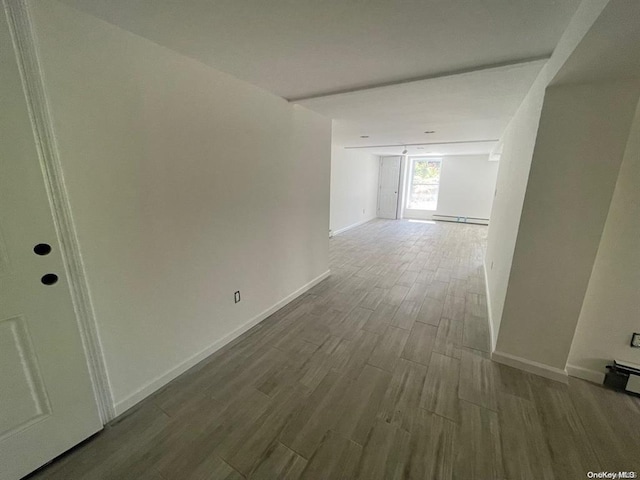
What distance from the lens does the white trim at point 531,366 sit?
6.20ft

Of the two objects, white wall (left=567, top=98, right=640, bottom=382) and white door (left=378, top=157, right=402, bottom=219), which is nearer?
white wall (left=567, top=98, right=640, bottom=382)

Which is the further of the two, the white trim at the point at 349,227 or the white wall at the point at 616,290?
the white trim at the point at 349,227

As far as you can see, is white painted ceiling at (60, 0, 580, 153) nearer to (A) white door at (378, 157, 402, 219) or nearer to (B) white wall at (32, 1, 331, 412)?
(B) white wall at (32, 1, 331, 412)

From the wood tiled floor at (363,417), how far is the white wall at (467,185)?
690 cm

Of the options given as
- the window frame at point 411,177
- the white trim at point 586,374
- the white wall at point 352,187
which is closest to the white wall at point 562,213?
the white trim at point 586,374

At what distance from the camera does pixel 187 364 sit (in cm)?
195

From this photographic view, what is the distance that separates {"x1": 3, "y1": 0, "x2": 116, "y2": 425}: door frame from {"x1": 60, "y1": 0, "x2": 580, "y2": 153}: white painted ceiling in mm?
261

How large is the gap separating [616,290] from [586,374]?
68cm

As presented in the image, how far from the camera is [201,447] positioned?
140 cm

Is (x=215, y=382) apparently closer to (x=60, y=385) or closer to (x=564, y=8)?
(x=60, y=385)

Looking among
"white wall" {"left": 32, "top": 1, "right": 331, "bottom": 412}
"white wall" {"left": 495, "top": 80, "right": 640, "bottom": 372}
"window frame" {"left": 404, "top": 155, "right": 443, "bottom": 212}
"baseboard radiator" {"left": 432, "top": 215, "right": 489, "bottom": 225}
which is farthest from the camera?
"window frame" {"left": 404, "top": 155, "right": 443, "bottom": 212}

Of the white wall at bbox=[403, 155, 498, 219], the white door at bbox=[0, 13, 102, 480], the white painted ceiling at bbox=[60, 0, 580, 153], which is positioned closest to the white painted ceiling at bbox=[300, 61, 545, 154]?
the white painted ceiling at bbox=[60, 0, 580, 153]

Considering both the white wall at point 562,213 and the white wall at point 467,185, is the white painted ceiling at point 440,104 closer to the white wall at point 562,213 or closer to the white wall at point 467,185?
the white wall at point 562,213

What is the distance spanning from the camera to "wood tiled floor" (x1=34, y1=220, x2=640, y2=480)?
4.28ft
